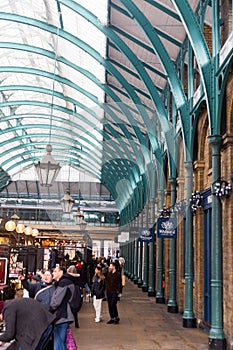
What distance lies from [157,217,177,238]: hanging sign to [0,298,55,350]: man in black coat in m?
9.65

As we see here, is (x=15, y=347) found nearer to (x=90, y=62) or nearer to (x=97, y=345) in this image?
(x=97, y=345)

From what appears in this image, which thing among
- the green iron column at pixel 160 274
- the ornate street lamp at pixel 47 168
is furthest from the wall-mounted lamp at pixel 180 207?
the ornate street lamp at pixel 47 168

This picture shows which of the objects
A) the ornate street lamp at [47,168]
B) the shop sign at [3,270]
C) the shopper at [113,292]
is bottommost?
the shopper at [113,292]

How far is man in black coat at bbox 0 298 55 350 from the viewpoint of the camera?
5.37m

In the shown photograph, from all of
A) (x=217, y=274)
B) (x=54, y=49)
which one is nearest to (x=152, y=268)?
(x=54, y=49)

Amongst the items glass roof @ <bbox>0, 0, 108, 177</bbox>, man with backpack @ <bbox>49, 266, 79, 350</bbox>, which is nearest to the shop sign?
man with backpack @ <bbox>49, 266, 79, 350</bbox>

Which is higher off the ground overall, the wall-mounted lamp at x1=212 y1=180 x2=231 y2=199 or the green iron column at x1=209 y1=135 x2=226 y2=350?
the wall-mounted lamp at x1=212 y1=180 x2=231 y2=199

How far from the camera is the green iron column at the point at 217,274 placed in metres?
10.4

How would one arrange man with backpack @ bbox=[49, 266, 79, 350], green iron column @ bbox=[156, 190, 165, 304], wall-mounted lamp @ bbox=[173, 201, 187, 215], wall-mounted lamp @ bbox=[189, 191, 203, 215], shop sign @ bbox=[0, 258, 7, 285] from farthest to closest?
1. green iron column @ bbox=[156, 190, 165, 304]
2. wall-mounted lamp @ bbox=[173, 201, 187, 215]
3. wall-mounted lamp @ bbox=[189, 191, 203, 215]
4. shop sign @ bbox=[0, 258, 7, 285]
5. man with backpack @ bbox=[49, 266, 79, 350]

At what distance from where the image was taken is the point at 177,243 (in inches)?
691

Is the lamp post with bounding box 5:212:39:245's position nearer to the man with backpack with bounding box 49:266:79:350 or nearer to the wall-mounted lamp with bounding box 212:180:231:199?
the wall-mounted lamp with bounding box 212:180:231:199

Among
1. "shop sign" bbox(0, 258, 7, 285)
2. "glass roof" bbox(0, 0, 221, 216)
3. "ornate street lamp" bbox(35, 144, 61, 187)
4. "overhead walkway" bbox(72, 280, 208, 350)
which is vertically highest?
"glass roof" bbox(0, 0, 221, 216)

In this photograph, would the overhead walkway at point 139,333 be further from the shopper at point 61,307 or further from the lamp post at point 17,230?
the lamp post at point 17,230

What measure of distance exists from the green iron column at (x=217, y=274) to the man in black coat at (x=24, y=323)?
5.68m
